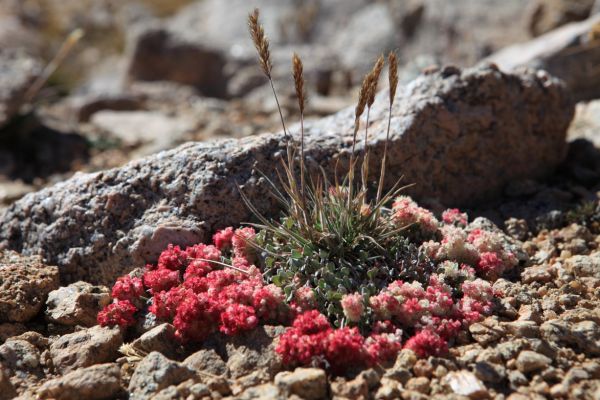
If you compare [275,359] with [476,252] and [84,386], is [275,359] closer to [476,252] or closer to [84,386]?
[84,386]

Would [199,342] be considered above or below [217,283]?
below

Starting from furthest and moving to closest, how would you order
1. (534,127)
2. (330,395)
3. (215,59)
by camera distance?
(215,59), (534,127), (330,395)

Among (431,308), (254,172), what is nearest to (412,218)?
(431,308)

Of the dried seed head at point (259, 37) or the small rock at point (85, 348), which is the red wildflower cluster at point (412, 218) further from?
the small rock at point (85, 348)

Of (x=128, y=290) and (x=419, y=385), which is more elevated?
(x=128, y=290)

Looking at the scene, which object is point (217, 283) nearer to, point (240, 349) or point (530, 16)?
point (240, 349)

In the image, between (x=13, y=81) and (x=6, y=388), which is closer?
(x=6, y=388)

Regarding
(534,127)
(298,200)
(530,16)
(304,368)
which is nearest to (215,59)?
(530,16)
